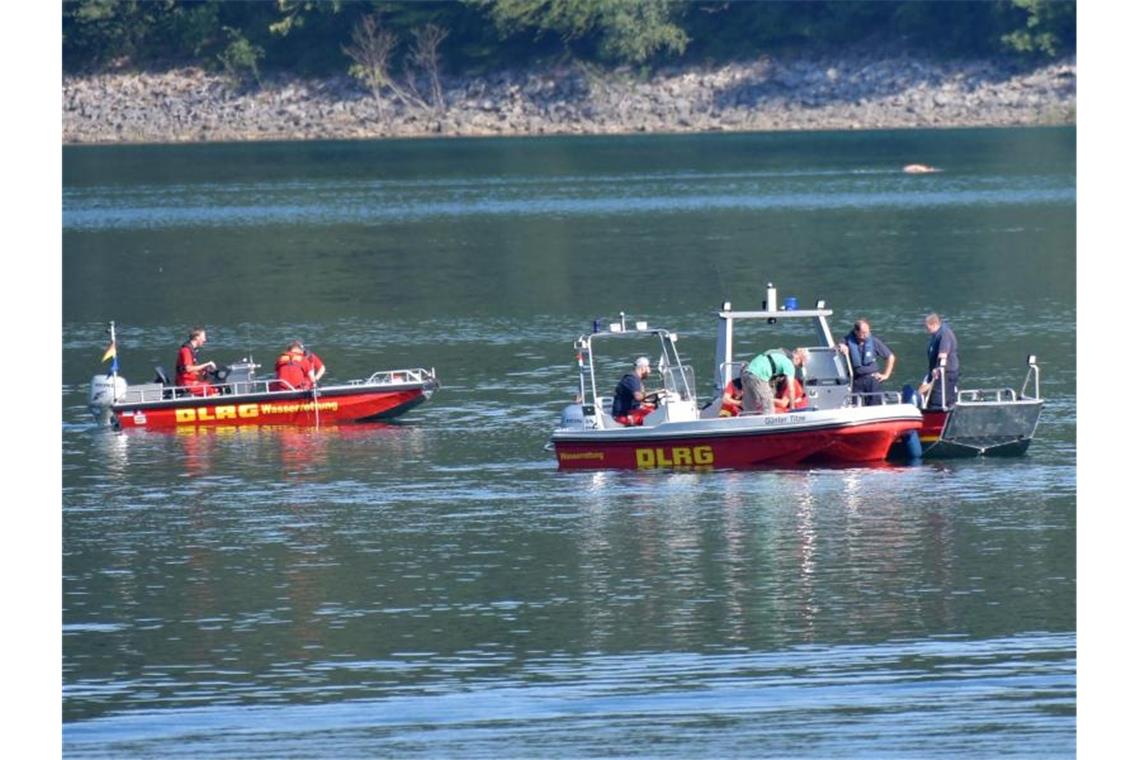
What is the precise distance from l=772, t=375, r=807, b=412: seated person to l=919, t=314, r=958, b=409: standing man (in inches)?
65.3

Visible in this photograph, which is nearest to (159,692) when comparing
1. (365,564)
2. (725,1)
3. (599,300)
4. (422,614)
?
(422,614)

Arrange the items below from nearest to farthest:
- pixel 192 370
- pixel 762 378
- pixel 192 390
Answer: pixel 762 378 < pixel 192 390 < pixel 192 370

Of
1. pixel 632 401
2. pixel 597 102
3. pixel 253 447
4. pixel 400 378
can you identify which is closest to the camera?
pixel 632 401

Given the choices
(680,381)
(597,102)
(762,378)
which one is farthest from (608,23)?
(762,378)

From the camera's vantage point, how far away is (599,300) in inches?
2446

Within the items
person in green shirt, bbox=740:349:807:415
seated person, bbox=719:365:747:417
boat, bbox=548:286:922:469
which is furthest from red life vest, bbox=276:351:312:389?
person in green shirt, bbox=740:349:807:415

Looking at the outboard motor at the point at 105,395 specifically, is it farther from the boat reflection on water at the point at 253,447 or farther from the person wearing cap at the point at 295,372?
the person wearing cap at the point at 295,372

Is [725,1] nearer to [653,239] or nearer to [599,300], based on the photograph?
[653,239]

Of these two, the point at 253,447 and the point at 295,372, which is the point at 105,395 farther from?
the point at 253,447

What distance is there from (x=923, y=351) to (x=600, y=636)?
946 inches

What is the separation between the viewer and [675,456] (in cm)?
3591

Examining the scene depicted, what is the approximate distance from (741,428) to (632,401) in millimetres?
1859

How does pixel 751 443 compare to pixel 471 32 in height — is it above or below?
below

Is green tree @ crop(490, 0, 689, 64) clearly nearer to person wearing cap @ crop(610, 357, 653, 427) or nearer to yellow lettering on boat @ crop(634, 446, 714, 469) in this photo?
person wearing cap @ crop(610, 357, 653, 427)
